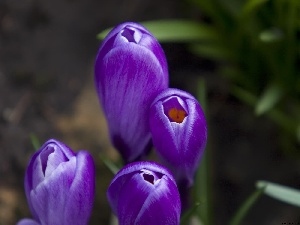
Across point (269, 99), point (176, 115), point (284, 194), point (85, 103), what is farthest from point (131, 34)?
point (85, 103)

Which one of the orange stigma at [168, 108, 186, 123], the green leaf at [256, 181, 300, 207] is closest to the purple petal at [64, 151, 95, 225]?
the orange stigma at [168, 108, 186, 123]

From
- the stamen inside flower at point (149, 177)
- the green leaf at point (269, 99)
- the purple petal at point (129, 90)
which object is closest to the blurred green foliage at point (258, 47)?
the green leaf at point (269, 99)

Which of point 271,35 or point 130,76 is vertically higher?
point 130,76

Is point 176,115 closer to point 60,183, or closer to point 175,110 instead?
point 175,110

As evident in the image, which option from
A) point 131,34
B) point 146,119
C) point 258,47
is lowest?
point 258,47

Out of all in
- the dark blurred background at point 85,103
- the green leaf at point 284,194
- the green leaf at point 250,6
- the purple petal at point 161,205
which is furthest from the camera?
the dark blurred background at point 85,103

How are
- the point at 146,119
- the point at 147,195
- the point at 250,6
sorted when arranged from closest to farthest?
the point at 147,195
the point at 146,119
the point at 250,6

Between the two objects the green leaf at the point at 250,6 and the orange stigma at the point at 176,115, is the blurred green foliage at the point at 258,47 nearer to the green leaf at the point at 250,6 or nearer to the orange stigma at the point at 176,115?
the green leaf at the point at 250,6

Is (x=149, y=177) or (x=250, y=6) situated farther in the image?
(x=250, y=6)
